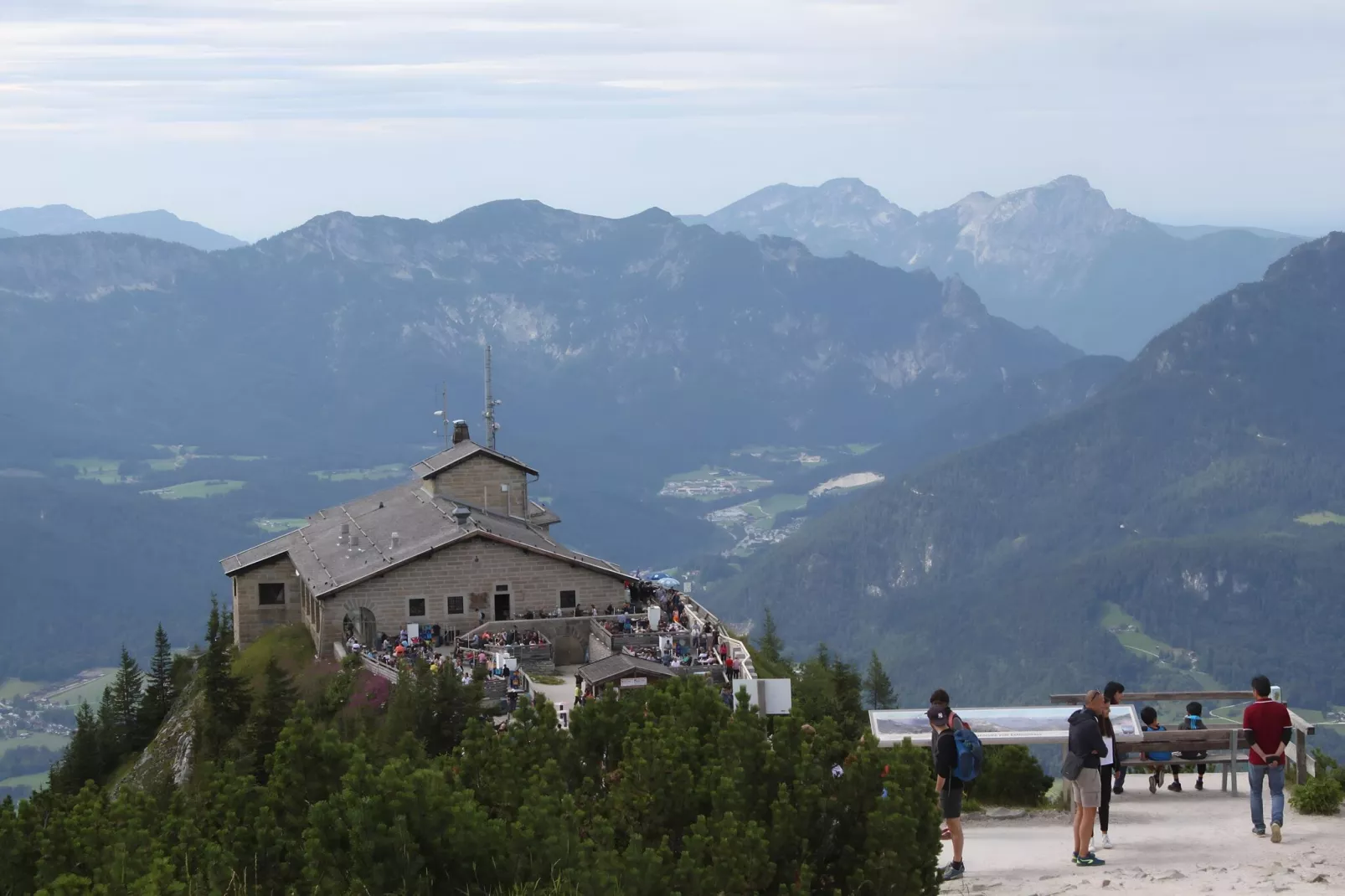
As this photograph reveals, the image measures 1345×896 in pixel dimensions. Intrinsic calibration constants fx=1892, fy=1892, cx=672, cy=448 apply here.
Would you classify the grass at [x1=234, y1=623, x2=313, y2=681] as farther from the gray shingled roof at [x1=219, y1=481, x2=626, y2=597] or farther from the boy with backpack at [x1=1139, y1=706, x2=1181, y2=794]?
the boy with backpack at [x1=1139, y1=706, x2=1181, y2=794]

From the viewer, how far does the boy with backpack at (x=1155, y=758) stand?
27.8m

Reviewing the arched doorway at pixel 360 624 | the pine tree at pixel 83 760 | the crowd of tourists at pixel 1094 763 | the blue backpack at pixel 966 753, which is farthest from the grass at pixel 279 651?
the blue backpack at pixel 966 753

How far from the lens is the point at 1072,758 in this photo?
2388 cm

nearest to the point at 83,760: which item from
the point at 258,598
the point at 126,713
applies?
the point at 126,713

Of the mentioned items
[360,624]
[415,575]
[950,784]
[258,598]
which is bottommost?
[950,784]

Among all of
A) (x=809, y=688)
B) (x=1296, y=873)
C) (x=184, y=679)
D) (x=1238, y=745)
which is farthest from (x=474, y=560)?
(x=1296, y=873)

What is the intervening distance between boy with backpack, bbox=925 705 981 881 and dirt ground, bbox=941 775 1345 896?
343 millimetres

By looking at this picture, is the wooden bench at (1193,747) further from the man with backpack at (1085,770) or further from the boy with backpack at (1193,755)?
the man with backpack at (1085,770)

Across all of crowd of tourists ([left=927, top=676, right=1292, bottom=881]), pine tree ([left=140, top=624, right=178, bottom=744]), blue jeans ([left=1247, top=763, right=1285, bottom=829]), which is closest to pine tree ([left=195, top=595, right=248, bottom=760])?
pine tree ([left=140, top=624, right=178, bottom=744])

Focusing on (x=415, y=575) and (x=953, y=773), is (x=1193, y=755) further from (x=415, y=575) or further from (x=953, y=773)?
(x=415, y=575)

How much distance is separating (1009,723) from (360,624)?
3921 cm

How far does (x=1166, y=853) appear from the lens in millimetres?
24344

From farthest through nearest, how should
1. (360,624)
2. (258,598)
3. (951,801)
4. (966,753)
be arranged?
(258,598) < (360,624) < (951,801) < (966,753)

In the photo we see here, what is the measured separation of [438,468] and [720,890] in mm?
62193
